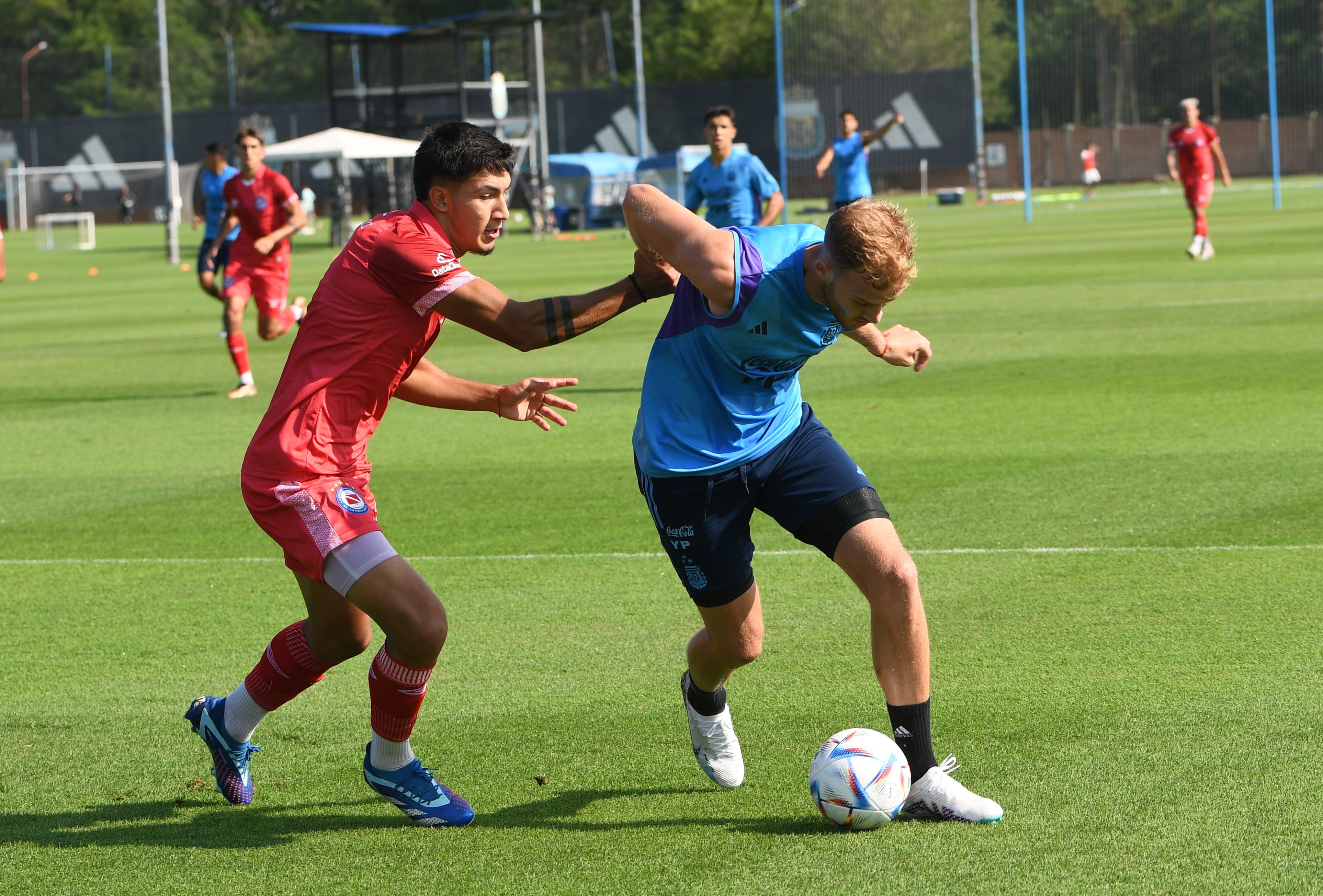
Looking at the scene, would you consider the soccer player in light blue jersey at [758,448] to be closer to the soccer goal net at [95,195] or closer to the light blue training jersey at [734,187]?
the light blue training jersey at [734,187]

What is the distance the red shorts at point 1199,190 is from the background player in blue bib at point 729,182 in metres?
11.8

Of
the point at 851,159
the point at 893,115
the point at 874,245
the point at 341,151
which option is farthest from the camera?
the point at 893,115

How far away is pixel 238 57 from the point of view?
8781 centimetres

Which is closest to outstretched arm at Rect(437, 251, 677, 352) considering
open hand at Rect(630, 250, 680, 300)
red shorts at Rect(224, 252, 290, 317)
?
open hand at Rect(630, 250, 680, 300)

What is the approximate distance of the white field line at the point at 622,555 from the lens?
7.46m

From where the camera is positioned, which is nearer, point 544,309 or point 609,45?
point 544,309

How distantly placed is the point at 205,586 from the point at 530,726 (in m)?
A: 2.82

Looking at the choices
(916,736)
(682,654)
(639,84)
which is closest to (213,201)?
(682,654)

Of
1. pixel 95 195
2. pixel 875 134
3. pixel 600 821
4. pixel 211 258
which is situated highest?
pixel 95 195

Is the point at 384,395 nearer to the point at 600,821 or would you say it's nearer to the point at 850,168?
the point at 600,821

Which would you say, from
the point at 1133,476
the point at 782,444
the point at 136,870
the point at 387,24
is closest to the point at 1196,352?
the point at 1133,476

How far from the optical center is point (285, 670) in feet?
16.1

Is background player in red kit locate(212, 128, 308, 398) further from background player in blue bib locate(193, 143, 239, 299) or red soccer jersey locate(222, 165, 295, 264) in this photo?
background player in blue bib locate(193, 143, 239, 299)

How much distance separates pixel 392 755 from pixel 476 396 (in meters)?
1.16
